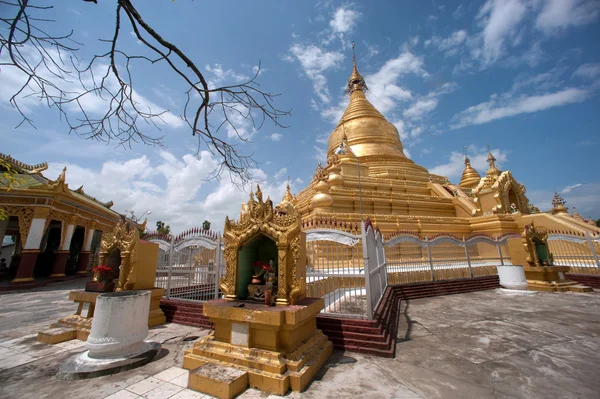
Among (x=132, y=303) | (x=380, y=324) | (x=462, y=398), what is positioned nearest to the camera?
(x=462, y=398)

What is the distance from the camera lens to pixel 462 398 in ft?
9.89

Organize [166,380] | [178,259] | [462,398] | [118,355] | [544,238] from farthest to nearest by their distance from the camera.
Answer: [544,238], [178,259], [118,355], [166,380], [462,398]

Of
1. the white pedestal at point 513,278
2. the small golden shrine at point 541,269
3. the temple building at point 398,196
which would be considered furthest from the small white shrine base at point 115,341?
the small golden shrine at point 541,269

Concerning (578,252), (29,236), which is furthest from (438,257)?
(29,236)

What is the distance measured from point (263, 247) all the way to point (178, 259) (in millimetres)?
5331

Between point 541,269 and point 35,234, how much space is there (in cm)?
2477

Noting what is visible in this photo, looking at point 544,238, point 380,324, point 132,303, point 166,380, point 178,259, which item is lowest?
point 166,380

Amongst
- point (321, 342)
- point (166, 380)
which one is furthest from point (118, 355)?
point (321, 342)

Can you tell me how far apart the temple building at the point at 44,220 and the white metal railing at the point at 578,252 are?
82.8 ft

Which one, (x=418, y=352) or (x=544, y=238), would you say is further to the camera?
(x=544, y=238)

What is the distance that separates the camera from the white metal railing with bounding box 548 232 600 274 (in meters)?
11.8

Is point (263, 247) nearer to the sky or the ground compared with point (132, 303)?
nearer to the sky

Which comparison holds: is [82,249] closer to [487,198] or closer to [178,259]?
[178,259]

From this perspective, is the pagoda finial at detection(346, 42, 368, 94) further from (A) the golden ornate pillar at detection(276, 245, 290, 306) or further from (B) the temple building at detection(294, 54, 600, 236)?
(A) the golden ornate pillar at detection(276, 245, 290, 306)
